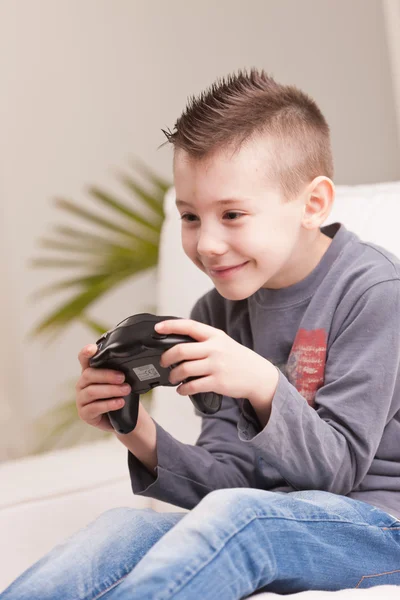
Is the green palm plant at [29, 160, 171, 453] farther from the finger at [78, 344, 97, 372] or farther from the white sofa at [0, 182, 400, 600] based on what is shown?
the finger at [78, 344, 97, 372]

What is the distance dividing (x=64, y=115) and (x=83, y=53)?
0.64 feet

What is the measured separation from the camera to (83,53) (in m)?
2.37

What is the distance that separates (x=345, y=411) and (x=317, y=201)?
0.31 m

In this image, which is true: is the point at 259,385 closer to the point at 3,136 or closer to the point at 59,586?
the point at 59,586

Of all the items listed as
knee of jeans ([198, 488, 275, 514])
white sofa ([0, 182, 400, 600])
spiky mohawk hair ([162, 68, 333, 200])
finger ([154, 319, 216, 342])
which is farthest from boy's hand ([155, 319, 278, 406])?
white sofa ([0, 182, 400, 600])

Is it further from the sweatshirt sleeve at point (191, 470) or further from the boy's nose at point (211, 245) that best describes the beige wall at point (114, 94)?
the boy's nose at point (211, 245)

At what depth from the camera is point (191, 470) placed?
3.67 feet

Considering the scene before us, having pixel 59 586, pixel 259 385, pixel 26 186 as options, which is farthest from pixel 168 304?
pixel 26 186

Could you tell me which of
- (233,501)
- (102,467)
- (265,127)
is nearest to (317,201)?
(265,127)

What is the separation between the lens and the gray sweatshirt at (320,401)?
96 cm

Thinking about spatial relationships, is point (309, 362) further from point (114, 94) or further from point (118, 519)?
point (114, 94)

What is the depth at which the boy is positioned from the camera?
85 cm

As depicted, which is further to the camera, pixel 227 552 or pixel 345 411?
pixel 345 411

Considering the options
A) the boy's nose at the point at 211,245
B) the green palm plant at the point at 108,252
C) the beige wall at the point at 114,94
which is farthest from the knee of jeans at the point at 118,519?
the beige wall at the point at 114,94
